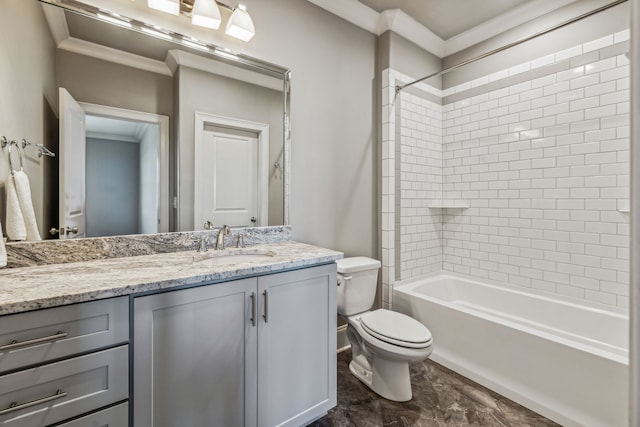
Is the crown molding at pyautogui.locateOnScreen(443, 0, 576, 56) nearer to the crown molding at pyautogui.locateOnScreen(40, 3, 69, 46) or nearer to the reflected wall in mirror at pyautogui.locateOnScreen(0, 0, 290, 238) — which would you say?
the reflected wall in mirror at pyautogui.locateOnScreen(0, 0, 290, 238)

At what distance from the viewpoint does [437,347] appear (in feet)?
7.25

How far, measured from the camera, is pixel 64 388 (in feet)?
3.04

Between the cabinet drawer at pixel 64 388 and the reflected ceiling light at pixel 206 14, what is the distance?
1.62 metres

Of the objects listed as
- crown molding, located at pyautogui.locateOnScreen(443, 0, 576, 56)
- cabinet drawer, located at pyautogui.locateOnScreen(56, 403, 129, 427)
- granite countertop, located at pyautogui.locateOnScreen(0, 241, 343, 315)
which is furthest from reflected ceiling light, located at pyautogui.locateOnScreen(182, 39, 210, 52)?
crown molding, located at pyautogui.locateOnScreen(443, 0, 576, 56)

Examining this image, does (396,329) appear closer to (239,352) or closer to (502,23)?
(239,352)

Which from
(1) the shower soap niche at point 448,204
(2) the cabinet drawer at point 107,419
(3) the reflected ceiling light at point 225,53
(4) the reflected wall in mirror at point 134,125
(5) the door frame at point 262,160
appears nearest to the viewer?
(2) the cabinet drawer at point 107,419

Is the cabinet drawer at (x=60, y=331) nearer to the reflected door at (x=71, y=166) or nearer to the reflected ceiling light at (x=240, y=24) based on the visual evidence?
the reflected door at (x=71, y=166)

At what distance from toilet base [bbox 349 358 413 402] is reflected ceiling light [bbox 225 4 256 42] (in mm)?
2122

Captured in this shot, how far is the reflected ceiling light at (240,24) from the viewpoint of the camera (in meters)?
1.70

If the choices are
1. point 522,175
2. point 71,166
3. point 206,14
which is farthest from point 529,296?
point 71,166

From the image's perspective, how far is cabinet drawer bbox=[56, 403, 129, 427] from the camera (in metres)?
0.95

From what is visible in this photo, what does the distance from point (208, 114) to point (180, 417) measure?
4.86ft

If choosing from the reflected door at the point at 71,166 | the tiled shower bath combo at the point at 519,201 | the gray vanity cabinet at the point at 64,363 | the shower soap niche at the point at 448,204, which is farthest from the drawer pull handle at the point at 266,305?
the shower soap niche at the point at 448,204

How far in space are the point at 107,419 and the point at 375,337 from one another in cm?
131
